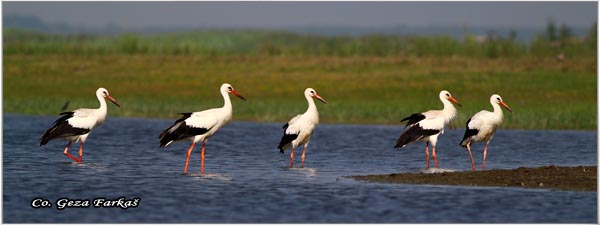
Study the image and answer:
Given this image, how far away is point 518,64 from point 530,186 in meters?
26.1

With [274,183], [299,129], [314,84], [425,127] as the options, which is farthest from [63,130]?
[314,84]

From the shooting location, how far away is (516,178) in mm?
16172

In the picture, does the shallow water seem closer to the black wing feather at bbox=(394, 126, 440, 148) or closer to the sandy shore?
the sandy shore

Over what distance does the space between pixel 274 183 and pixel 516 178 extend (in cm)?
328

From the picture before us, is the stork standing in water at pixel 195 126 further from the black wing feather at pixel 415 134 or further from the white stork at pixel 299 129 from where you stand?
the black wing feather at pixel 415 134

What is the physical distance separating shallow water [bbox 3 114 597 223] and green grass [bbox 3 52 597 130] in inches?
171

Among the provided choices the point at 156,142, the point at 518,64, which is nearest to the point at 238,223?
the point at 156,142

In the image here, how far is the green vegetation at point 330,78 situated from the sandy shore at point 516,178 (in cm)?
1156

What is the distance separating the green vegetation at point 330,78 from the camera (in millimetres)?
31406

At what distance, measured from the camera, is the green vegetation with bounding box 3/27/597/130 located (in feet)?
103

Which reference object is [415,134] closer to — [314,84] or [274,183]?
[274,183]

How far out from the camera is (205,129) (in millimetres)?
18203

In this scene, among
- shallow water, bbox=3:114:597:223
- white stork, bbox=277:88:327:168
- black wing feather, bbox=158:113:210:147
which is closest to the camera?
shallow water, bbox=3:114:597:223

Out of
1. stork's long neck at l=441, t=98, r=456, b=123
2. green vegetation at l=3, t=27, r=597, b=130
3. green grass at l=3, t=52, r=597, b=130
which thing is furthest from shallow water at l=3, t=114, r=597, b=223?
green vegetation at l=3, t=27, r=597, b=130
